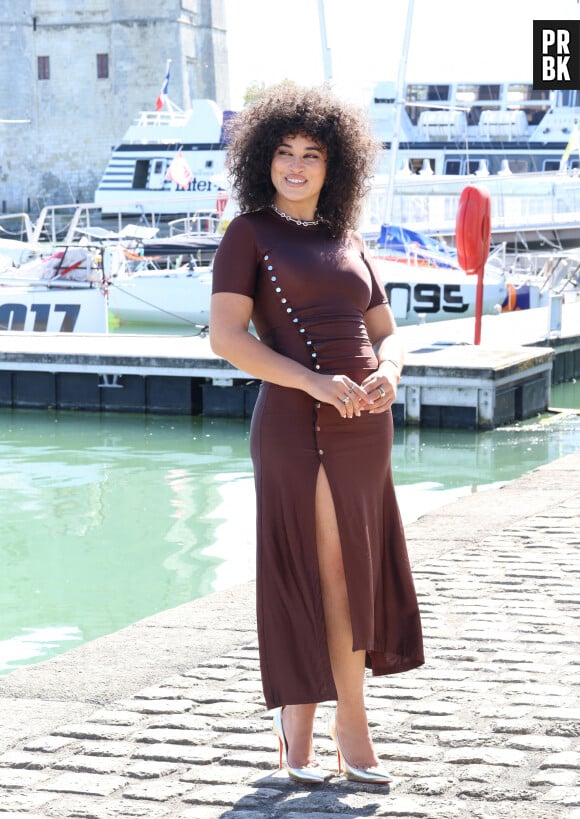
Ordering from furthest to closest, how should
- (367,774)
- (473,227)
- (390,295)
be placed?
(390,295) < (473,227) < (367,774)

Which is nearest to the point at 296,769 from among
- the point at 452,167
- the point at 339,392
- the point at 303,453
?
the point at 303,453

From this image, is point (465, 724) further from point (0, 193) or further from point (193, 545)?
point (0, 193)

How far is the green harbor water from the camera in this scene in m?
6.92

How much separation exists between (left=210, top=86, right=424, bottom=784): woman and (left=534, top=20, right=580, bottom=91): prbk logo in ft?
19.8

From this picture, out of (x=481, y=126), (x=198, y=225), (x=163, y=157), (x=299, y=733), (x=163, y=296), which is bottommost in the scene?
(x=163, y=296)

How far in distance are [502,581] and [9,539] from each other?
14.4ft

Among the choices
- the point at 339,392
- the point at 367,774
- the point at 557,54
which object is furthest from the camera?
the point at 557,54

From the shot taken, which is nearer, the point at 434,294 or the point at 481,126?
the point at 434,294

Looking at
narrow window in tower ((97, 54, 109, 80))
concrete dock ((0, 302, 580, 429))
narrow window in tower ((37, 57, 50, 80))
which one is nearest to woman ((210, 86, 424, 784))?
concrete dock ((0, 302, 580, 429))

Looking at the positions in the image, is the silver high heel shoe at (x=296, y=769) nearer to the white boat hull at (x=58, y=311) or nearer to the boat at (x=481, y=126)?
the white boat hull at (x=58, y=311)

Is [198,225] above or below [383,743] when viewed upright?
above

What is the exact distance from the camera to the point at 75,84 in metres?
58.2

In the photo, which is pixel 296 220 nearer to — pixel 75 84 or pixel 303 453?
pixel 303 453

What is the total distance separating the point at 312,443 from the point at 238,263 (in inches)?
16.7
